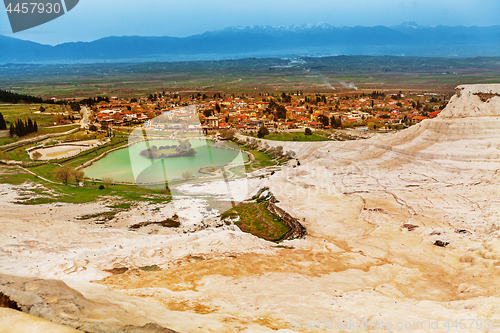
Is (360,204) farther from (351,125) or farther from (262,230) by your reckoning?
(351,125)

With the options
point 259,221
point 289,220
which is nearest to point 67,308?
point 289,220

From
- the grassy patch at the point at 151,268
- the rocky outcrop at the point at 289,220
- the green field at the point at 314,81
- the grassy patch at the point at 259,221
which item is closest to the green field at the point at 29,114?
the green field at the point at 314,81

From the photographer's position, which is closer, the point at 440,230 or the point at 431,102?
the point at 440,230

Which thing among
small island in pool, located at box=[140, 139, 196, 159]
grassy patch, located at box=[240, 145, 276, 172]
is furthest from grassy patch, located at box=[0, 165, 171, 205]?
small island in pool, located at box=[140, 139, 196, 159]

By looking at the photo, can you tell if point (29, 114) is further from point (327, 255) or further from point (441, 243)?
point (441, 243)

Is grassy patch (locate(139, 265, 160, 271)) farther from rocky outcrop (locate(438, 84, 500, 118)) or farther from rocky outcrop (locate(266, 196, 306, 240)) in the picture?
rocky outcrop (locate(438, 84, 500, 118))

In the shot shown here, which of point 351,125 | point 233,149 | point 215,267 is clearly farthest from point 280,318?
point 351,125
